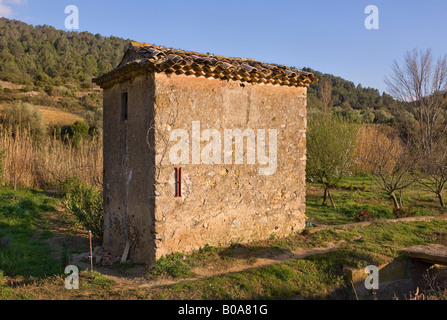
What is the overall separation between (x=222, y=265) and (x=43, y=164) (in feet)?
36.1

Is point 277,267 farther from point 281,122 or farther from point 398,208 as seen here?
point 398,208

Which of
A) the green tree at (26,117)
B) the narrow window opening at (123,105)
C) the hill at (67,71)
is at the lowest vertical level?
the narrow window opening at (123,105)

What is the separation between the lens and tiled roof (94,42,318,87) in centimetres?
605

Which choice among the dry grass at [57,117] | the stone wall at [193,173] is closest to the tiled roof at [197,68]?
the stone wall at [193,173]

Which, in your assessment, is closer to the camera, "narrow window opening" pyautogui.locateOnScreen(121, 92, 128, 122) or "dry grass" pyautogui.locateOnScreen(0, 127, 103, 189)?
"narrow window opening" pyautogui.locateOnScreen(121, 92, 128, 122)

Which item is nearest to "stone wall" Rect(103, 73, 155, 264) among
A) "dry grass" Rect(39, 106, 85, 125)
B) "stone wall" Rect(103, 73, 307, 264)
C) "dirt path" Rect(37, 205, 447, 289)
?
"stone wall" Rect(103, 73, 307, 264)

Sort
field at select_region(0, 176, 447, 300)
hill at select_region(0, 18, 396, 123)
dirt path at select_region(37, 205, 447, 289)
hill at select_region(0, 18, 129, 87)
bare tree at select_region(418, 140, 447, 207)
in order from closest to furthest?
field at select_region(0, 176, 447, 300), dirt path at select_region(37, 205, 447, 289), bare tree at select_region(418, 140, 447, 207), hill at select_region(0, 18, 396, 123), hill at select_region(0, 18, 129, 87)

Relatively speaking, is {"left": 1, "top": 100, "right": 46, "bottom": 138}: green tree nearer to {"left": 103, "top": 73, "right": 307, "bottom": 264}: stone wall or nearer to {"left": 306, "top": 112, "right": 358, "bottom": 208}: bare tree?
{"left": 306, "top": 112, "right": 358, "bottom": 208}: bare tree

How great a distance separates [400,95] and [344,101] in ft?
66.3

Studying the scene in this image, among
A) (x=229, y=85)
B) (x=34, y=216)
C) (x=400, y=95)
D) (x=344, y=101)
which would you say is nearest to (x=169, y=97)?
(x=229, y=85)

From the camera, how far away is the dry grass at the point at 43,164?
13.8 metres

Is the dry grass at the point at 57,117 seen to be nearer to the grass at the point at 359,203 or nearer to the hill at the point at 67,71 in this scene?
the hill at the point at 67,71

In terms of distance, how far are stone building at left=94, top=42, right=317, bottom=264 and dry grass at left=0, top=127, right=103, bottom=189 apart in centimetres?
694

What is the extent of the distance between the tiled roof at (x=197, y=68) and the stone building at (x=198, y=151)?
0.06 feet
